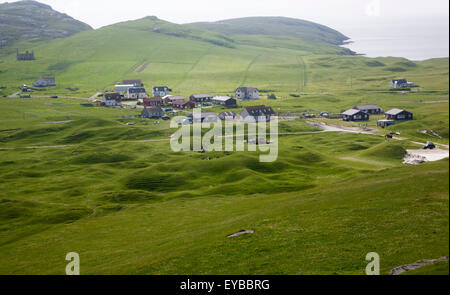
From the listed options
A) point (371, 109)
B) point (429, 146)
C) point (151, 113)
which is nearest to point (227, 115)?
point (151, 113)

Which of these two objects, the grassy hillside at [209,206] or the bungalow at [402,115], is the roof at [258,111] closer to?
the grassy hillside at [209,206]

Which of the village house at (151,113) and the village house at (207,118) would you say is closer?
the village house at (207,118)

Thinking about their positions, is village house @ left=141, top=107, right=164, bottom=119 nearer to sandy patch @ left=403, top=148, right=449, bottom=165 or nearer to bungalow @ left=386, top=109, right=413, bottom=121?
bungalow @ left=386, top=109, right=413, bottom=121

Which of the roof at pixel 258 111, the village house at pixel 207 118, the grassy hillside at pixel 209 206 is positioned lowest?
the grassy hillside at pixel 209 206

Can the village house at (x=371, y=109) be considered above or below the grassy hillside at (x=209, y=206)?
above

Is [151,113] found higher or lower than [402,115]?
lower

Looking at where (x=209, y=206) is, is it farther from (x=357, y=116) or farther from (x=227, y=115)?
(x=357, y=116)

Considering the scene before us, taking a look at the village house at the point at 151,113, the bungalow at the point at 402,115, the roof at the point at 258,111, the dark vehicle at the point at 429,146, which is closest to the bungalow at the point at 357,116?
the bungalow at the point at 402,115

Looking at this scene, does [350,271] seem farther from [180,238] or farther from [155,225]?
[155,225]
